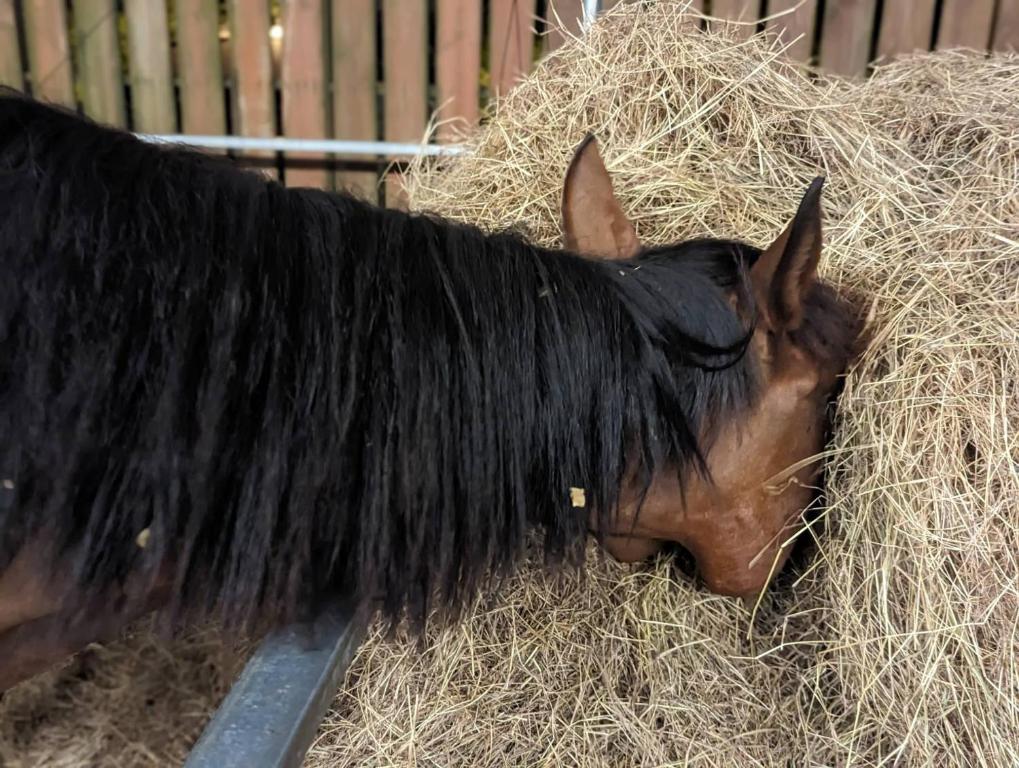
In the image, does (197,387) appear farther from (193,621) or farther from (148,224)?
→ (193,621)

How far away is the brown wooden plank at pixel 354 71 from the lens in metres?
2.05

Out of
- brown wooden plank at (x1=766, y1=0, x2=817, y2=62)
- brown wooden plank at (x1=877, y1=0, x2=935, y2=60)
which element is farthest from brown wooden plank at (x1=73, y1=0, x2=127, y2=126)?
brown wooden plank at (x1=877, y1=0, x2=935, y2=60)

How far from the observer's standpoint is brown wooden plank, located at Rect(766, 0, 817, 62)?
6.64 feet

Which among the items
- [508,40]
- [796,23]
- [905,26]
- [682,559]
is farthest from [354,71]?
[682,559]

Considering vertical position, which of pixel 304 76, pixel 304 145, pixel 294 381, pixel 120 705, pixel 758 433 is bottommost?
pixel 120 705

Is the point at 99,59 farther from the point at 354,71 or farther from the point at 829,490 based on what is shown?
the point at 829,490

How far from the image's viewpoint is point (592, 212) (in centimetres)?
110

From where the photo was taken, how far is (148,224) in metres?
0.72

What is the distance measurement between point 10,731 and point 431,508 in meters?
1.43

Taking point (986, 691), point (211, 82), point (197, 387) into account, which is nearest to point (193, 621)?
point (197, 387)

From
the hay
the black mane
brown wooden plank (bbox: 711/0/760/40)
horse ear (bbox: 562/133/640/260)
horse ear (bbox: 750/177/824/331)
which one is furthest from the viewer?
brown wooden plank (bbox: 711/0/760/40)

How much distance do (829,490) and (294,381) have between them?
0.71 m

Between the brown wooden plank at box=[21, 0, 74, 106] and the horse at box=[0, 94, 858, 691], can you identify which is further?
the brown wooden plank at box=[21, 0, 74, 106]

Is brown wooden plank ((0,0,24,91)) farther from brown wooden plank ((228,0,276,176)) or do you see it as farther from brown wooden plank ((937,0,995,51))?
brown wooden plank ((937,0,995,51))
